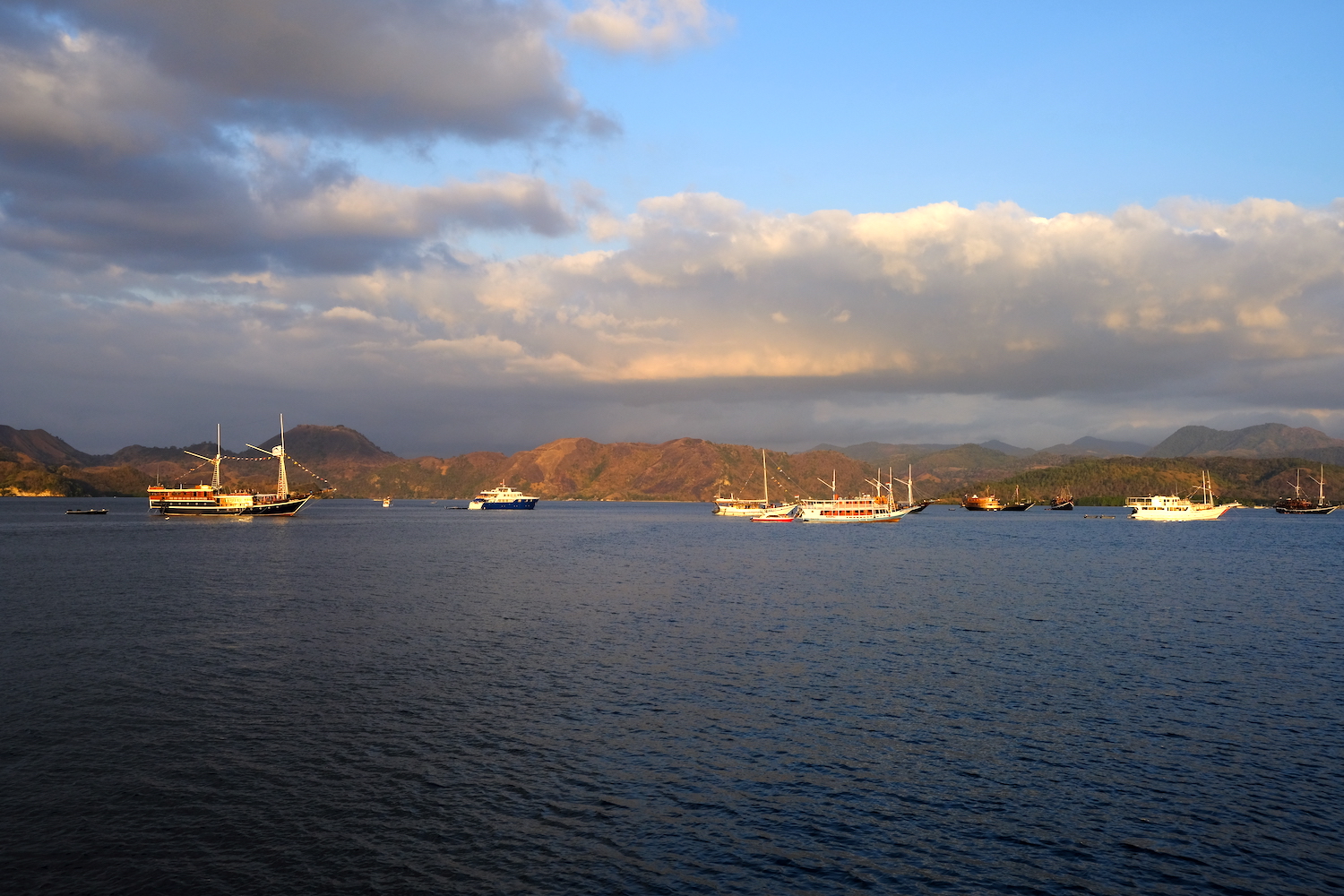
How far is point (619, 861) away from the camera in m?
20.5

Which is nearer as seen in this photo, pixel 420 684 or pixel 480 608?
pixel 420 684

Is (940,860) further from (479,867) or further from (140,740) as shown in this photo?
(140,740)

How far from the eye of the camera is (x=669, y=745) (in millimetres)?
29547

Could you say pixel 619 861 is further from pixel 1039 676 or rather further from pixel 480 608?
pixel 480 608

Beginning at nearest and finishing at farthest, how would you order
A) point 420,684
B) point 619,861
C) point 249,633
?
point 619,861, point 420,684, point 249,633

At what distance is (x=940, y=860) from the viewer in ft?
68.2

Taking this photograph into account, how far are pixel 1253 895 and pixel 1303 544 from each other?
530ft

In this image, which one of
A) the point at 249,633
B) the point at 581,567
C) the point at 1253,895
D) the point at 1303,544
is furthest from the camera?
the point at 1303,544

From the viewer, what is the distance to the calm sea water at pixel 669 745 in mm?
20516

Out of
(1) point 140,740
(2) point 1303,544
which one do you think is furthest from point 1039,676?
(2) point 1303,544

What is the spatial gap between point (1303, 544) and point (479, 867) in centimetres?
17319

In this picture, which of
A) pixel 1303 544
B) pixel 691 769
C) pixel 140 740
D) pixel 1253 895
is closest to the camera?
pixel 1253 895

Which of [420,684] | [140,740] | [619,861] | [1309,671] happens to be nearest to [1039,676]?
[1309,671]

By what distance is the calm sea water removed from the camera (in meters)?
20.5
